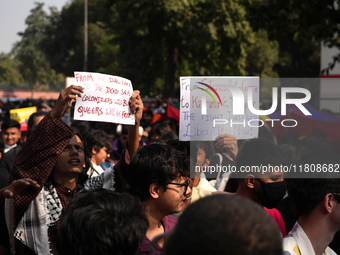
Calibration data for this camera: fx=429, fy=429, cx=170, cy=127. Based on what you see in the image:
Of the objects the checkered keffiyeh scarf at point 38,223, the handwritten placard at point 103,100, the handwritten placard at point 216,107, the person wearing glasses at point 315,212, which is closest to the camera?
the person wearing glasses at point 315,212

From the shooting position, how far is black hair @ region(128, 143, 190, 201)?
2.52 metres

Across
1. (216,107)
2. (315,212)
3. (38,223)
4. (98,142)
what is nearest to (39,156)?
(38,223)

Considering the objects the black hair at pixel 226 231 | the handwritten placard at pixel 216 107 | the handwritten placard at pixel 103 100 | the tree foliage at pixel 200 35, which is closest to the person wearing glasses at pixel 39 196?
the handwritten placard at pixel 103 100

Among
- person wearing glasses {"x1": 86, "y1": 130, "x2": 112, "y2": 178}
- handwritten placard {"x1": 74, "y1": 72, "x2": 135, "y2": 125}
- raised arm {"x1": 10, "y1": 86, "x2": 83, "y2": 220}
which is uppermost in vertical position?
handwritten placard {"x1": 74, "y1": 72, "x2": 135, "y2": 125}

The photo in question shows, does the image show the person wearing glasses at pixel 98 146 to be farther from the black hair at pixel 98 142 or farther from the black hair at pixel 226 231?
the black hair at pixel 226 231

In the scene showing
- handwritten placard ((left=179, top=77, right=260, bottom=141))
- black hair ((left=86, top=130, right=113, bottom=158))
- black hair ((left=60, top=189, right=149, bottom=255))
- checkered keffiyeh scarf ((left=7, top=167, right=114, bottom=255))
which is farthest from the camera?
black hair ((left=86, top=130, right=113, bottom=158))

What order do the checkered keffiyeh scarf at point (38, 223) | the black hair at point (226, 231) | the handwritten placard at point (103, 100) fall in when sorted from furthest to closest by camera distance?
the handwritten placard at point (103, 100) → the checkered keffiyeh scarf at point (38, 223) → the black hair at point (226, 231)

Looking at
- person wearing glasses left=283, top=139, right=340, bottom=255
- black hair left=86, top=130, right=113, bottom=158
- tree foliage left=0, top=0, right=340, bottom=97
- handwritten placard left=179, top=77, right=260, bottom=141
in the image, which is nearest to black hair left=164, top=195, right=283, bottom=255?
person wearing glasses left=283, top=139, right=340, bottom=255

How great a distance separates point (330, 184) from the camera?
7.52 ft

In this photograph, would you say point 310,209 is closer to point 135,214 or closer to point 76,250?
point 135,214

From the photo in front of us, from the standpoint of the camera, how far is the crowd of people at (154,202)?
1.11m

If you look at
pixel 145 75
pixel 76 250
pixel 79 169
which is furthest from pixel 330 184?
pixel 145 75

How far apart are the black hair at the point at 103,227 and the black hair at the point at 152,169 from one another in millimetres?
662

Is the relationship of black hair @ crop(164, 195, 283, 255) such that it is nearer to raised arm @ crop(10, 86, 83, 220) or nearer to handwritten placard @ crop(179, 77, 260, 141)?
raised arm @ crop(10, 86, 83, 220)
